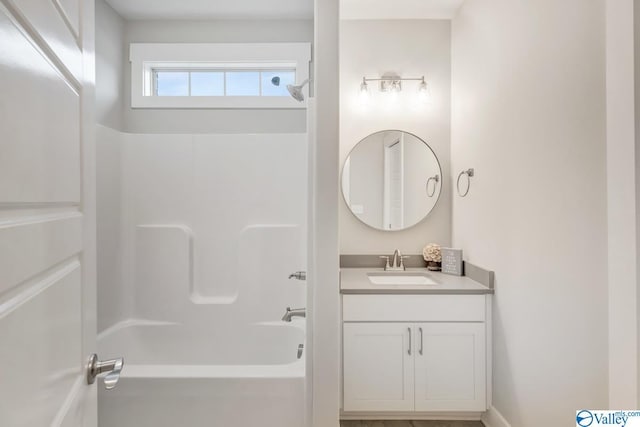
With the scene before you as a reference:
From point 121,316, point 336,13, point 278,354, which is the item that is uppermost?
point 336,13

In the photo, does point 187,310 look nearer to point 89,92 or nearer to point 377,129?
point 377,129

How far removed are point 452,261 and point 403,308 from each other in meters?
0.64

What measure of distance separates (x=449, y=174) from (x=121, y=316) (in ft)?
8.22

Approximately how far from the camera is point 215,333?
273 centimetres

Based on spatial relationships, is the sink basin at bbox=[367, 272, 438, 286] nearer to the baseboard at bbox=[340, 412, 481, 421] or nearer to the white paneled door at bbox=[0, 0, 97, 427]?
the baseboard at bbox=[340, 412, 481, 421]

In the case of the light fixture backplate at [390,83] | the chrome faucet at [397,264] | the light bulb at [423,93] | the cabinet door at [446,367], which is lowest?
the cabinet door at [446,367]

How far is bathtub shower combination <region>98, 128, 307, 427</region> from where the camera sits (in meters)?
2.68

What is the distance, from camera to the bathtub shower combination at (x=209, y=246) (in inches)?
106

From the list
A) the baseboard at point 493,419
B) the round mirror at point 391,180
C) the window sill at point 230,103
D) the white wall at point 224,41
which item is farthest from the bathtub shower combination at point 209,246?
the baseboard at point 493,419

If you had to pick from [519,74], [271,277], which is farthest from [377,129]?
[271,277]

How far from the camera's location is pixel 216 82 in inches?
113

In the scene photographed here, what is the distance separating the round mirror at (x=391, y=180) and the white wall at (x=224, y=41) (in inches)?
21.1

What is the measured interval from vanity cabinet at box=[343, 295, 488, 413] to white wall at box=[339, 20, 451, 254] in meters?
0.74

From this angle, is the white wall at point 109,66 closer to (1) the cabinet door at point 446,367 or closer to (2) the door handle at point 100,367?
(2) the door handle at point 100,367
